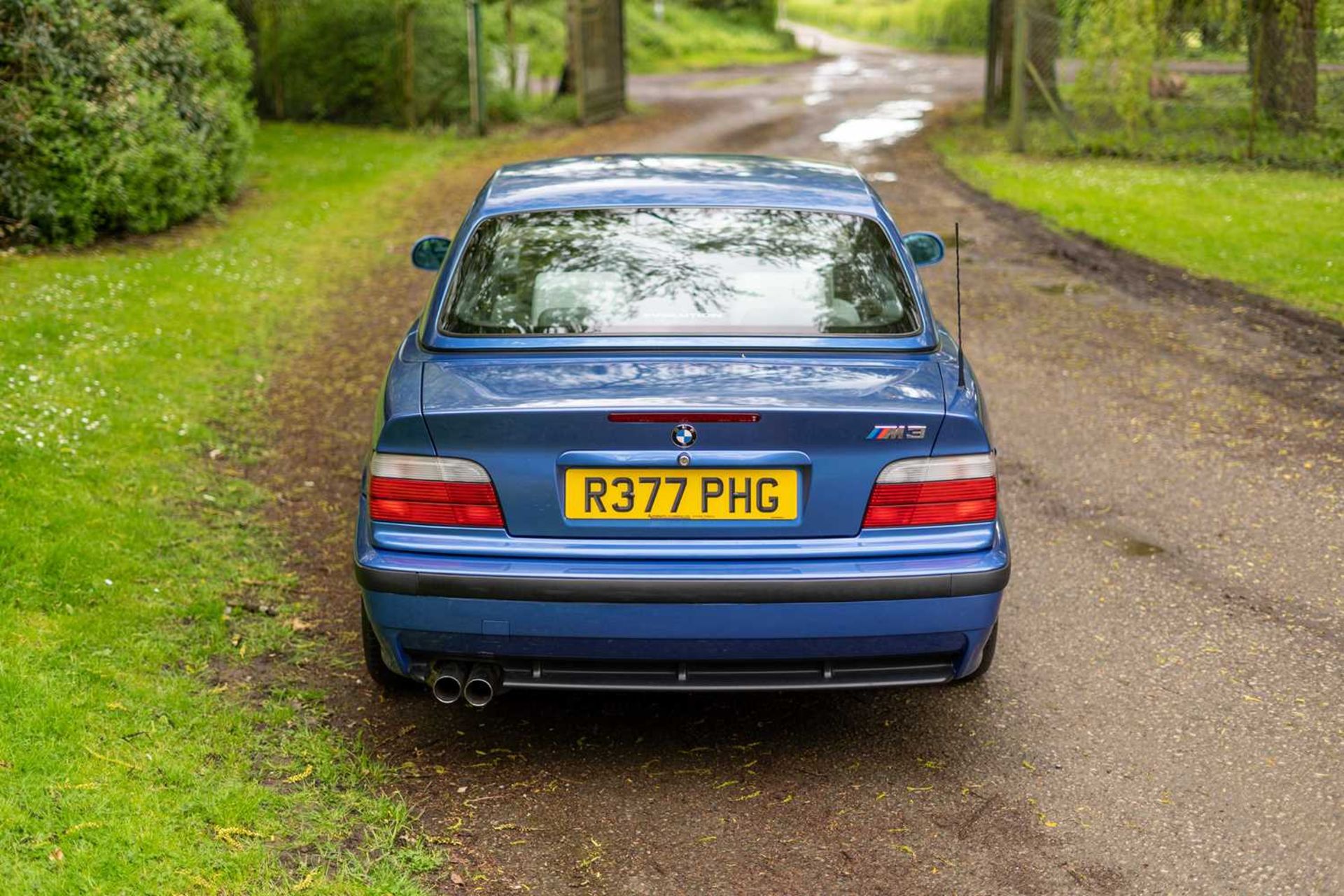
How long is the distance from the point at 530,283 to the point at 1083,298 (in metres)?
7.22

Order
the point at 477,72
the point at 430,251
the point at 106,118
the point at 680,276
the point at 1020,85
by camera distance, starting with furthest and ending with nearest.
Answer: the point at 477,72 < the point at 1020,85 < the point at 106,118 < the point at 430,251 < the point at 680,276

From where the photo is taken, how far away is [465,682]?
12.9ft

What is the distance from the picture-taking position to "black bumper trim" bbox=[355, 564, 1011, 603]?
12.1ft

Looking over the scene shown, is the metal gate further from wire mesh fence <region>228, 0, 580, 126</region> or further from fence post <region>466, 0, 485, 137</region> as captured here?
fence post <region>466, 0, 485, 137</region>

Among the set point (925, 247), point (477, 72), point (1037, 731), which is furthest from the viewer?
point (477, 72)

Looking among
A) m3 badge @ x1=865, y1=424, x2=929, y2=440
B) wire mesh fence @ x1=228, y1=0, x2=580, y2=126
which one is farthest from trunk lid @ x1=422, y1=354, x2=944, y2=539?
wire mesh fence @ x1=228, y1=0, x2=580, y2=126

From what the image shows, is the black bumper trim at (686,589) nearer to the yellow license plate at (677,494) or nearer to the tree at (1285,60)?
the yellow license plate at (677,494)

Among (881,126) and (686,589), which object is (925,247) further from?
(881,126)

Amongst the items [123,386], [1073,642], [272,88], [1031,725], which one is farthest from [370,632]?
[272,88]

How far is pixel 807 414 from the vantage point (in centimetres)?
374

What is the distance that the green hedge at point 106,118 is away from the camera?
11.0 meters

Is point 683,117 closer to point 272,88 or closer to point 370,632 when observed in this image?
point 272,88

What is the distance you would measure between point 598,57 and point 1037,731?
2134 cm

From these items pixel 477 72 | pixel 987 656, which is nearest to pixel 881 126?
pixel 477 72
